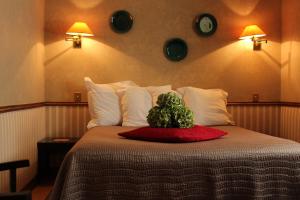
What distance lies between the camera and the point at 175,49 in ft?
13.1

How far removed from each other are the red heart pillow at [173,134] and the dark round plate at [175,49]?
1529 mm

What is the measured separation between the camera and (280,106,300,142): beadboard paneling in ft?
12.2

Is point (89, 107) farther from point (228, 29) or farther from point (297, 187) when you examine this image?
point (297, 187)

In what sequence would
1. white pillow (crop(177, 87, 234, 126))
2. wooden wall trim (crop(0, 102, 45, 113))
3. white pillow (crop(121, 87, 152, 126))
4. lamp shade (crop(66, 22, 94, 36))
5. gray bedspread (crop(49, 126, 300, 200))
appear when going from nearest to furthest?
gray bedspread (crop(49, 126, 300, 200)), wooden wall trim (crop(0, 102, 45, 113)), white pillow (crop(121, 87, 152, 126)), white pillow (crop(177, 87, 234, 126)), lamp shade (crop(66, 22, 94, 36))

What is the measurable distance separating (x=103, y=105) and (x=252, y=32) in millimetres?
1816

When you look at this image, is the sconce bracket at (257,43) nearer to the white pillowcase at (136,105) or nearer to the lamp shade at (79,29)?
the white pillowcase at (136,105)

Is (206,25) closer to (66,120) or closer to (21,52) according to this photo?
(66,120)

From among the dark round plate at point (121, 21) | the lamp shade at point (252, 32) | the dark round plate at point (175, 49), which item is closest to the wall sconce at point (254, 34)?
the lamp shade at point (252, 32)

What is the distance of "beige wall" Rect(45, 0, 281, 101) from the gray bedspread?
76.1 inches

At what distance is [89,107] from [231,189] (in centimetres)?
198

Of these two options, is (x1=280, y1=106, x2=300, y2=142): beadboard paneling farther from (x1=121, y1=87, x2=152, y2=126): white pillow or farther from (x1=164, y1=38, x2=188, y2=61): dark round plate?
(x1=121, y1=87, x2=152, y2=126): white pillow

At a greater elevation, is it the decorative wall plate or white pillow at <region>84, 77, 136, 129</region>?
the decorative wall plate

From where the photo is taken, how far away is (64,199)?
199 cm

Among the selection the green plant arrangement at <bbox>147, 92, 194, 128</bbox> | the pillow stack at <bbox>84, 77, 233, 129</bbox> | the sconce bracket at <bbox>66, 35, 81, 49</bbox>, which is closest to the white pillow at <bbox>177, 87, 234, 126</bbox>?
the pillow stack at <bbox>84, 77, 233, 129</bbox>
